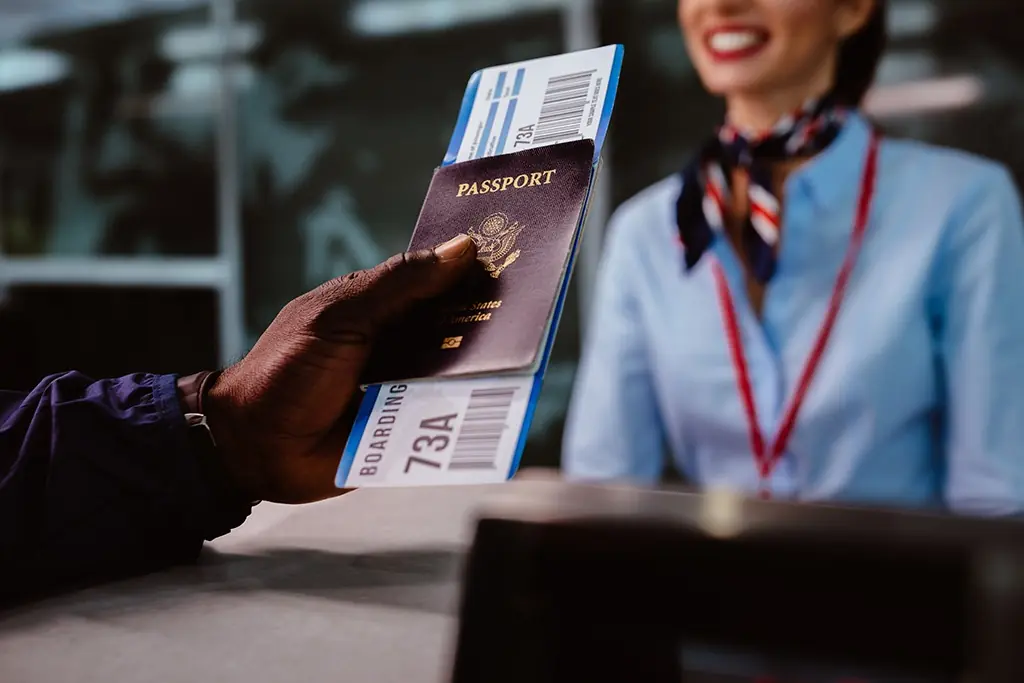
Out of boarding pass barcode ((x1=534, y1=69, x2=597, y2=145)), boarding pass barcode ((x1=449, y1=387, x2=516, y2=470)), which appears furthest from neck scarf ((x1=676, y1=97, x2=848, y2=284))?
boarding pass barcode ((x1=449, y1=387, x2=516, y2=470))

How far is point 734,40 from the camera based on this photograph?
4.70 ft

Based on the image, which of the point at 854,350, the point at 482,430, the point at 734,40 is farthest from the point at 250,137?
the point at 482,430

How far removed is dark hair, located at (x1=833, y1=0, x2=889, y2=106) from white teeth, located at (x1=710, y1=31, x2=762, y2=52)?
0.55ft

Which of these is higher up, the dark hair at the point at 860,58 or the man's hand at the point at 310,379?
the dark hair at the point at 860,58

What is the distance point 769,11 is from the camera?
1.38 m

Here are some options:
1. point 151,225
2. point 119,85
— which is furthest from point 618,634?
point 119,85

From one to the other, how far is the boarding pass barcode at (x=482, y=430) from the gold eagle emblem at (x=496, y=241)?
0.25 ft

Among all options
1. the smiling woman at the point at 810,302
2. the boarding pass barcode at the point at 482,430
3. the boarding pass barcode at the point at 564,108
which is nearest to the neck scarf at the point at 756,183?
the smiling woman at the point at 810,302

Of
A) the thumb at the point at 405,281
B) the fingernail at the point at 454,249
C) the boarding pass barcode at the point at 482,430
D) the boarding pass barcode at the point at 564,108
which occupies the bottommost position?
the boarding pass barcode at the point at 482,430

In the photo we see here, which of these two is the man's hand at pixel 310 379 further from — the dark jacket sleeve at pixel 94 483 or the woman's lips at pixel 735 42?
the woman's lips at pixel 735 42

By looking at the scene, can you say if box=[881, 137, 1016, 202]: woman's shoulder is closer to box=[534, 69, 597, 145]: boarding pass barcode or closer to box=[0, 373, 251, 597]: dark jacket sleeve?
box=[534, 69, 597, 145]: boarding pass barcode

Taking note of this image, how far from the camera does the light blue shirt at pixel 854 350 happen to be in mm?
1259

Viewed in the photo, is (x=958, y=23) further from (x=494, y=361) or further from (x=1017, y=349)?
(x=494, y=361)

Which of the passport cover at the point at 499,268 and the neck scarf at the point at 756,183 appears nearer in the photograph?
the passport cover at the point at 499,268
